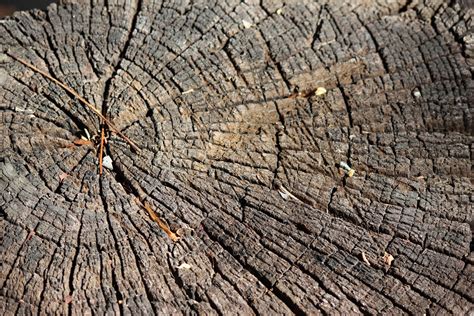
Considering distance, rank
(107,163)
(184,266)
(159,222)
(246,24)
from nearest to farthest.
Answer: (184,266)
(159,222)
(107,163)
(246,24)

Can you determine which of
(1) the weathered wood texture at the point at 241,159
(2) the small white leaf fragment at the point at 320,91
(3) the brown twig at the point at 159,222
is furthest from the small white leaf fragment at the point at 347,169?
(3) the brown twig at the point at 159,222

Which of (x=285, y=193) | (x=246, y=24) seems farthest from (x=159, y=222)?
(x=246, y=24)

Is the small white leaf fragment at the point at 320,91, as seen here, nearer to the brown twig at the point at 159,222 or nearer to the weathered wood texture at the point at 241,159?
the weathered wood texture at the point at 241,159

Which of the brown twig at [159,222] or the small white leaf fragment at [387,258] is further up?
the brown twig at [159,222]

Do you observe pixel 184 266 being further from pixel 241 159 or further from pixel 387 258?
pixel 387 258

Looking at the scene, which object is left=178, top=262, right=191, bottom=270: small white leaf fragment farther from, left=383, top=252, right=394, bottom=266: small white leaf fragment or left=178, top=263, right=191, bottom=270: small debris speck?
left=383, top=252, right=394, bottom=266: small white leaf fragment

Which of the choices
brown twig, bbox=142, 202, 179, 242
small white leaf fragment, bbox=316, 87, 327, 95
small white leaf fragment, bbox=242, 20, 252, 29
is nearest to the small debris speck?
brown twig, bbox=142, 202, 179, 242

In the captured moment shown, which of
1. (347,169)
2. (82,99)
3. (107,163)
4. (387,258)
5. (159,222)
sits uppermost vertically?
(82,99)
